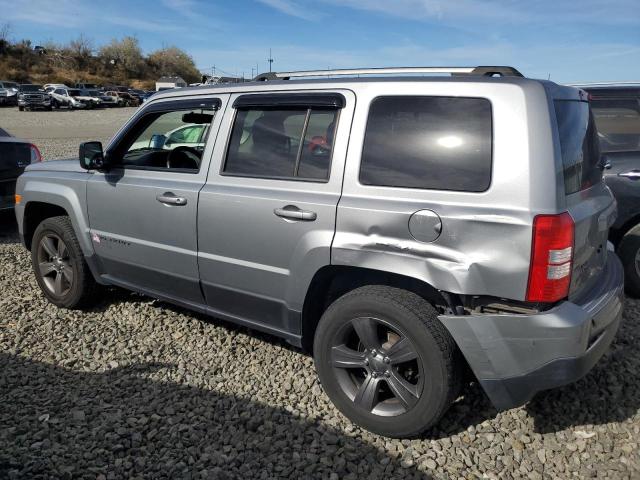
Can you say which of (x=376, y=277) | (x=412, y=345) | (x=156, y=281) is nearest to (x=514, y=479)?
(x=412, y=345)

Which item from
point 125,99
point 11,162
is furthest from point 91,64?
point 11,162

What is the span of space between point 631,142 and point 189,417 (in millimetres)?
4333

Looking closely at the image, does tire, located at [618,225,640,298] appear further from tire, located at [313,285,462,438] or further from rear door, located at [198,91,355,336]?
rear door, located at [198,91,355,336]

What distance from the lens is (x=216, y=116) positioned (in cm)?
362

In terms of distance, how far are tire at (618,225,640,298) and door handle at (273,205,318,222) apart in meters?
3.24

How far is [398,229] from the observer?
8.98 ft

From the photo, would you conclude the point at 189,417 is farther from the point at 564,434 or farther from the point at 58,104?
the point at 58,104

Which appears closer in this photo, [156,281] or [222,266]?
[222,266]

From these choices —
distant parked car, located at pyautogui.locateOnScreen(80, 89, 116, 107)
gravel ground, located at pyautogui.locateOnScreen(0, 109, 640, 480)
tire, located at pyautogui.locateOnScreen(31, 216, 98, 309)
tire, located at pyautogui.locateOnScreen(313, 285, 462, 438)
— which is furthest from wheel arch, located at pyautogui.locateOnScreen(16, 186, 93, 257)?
distant parked car, located at pyautogui.locateOnScreen(80, 89, 116, 107)

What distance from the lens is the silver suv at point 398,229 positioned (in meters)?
2.51

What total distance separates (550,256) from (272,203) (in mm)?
1511

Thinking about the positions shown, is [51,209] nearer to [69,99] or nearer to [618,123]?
[618,123]

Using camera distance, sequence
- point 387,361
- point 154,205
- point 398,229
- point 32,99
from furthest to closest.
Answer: point 32,99, point 154,205, point 387,361, point 398,229

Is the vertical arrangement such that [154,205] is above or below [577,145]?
below
